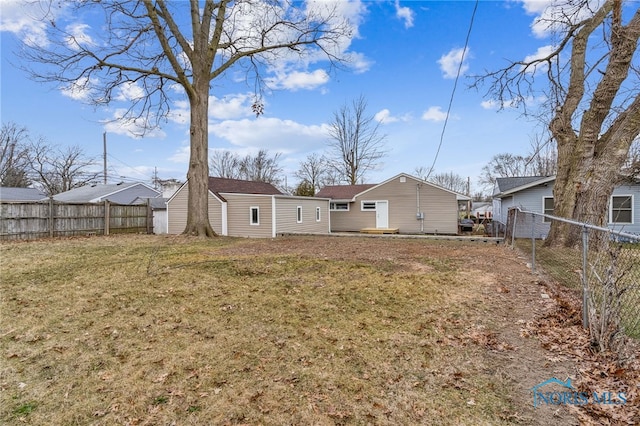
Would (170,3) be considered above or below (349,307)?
above

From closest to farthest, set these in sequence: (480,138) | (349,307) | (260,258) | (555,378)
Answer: (555,378), (349,307), (260,258), (480,138)

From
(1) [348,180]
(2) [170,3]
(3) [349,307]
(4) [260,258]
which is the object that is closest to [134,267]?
(4) [260,258]

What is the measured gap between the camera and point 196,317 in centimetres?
392

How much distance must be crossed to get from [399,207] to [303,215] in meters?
6.72

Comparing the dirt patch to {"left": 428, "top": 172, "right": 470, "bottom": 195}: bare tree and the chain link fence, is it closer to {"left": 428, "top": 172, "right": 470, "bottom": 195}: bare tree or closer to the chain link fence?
the chain link fence

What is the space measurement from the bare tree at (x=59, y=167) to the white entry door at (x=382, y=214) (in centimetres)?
3309

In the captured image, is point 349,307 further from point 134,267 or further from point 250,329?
point 134,267

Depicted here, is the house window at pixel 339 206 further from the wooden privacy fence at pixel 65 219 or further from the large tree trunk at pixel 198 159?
the large tree trunk at pixel 198 159

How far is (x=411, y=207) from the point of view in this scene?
69.6 feet

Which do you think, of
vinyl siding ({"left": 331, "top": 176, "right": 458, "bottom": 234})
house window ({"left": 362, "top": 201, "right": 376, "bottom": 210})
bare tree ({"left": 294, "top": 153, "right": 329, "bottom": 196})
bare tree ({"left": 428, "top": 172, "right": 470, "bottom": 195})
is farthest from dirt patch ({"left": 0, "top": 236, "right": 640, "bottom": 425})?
bare tree ({"left": 428, "top": 172, "right": 470, "bottom": 195})

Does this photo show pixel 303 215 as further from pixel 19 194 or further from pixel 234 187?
pixel 19 194

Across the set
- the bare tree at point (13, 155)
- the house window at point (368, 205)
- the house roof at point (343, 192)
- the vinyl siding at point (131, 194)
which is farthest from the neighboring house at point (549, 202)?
the bare tree at point (13, 155)

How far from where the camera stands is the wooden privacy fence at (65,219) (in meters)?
12.1

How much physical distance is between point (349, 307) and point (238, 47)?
1293 cm
